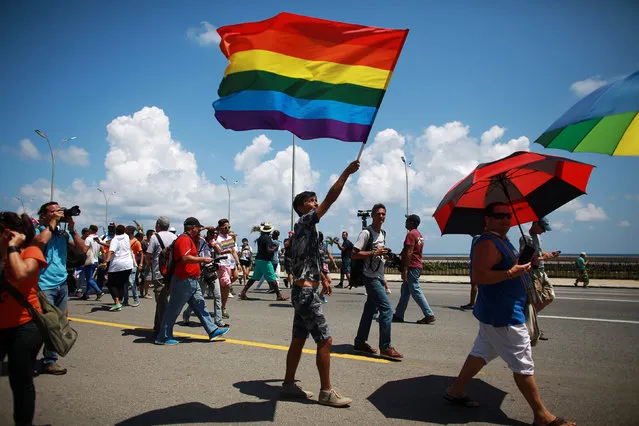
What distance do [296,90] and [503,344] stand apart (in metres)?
3.20

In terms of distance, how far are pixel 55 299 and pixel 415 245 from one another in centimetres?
578

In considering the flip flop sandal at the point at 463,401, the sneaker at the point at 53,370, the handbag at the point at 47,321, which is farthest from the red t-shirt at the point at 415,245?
the handbag at the point at 47,321

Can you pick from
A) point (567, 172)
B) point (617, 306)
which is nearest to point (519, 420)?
point (567, 172)

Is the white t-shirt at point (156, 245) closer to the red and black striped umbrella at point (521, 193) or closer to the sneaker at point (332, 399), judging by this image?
the sneaker at point (332, 399)

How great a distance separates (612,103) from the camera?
3.30m

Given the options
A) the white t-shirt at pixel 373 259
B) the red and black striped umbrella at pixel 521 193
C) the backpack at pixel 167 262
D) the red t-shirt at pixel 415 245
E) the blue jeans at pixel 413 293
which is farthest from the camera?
the blue jeans at pixel 413 293

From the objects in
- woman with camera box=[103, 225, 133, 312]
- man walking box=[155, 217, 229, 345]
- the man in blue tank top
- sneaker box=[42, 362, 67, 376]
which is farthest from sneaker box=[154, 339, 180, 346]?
the man in blue tank top

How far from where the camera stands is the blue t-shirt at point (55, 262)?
4949mm

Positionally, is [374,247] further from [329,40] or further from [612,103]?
[612,103]

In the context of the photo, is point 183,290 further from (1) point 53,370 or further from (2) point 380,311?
(2) point 380,311

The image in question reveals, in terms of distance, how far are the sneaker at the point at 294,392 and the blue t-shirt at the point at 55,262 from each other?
304 cm

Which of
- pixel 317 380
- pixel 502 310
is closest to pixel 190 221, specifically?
pixel 317 380

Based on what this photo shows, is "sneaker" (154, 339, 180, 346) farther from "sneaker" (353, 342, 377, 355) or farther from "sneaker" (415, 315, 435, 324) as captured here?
"sneaker" (415, 315, 435, 324)

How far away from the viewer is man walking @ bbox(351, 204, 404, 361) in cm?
543
